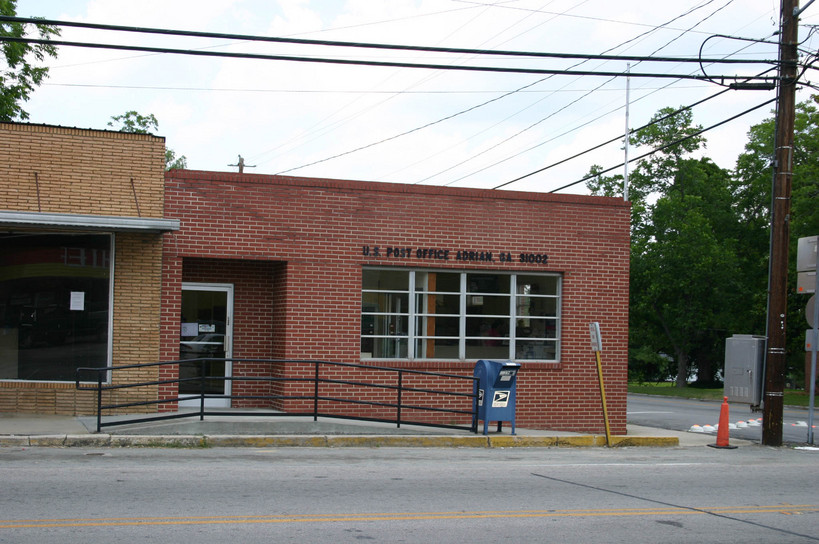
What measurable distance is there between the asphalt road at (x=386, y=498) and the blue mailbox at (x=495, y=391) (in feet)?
5.75

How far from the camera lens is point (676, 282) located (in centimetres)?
4478

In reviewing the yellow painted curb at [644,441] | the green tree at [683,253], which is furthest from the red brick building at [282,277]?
the green tree at [683,253]

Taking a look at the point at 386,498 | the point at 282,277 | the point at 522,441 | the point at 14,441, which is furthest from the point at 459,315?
the point at 14,441

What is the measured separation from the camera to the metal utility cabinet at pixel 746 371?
16.4 metres

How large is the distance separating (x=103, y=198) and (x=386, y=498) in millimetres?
8329

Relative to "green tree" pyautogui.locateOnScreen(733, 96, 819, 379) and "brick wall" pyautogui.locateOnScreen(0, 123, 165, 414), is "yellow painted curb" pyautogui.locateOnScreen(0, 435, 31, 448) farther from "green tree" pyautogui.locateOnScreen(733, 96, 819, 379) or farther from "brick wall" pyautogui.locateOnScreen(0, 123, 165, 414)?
"green tree" pyautogui.locateOnScreen(733, 96, 819, 379)

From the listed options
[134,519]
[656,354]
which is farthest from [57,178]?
[656,354]

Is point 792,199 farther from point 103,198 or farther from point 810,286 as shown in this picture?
point 103,198

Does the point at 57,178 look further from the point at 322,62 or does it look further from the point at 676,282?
the point at 676,282

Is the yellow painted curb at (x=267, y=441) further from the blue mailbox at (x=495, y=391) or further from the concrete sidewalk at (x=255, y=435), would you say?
the blue mailbox at (x=495, y=391)

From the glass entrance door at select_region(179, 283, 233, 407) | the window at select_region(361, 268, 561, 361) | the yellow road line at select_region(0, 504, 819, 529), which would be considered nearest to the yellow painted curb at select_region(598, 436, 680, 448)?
the window at select_region(361, 268, 561, 361)

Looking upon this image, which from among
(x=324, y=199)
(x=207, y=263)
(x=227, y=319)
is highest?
(x=324, y=199)

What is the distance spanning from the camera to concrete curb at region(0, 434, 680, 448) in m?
12.1

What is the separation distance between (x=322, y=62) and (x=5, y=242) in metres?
6.29
